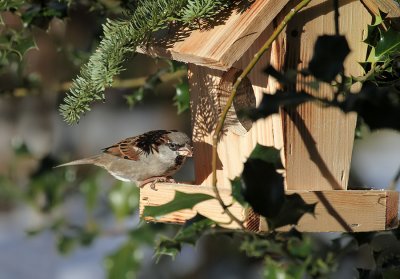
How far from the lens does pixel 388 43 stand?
1.94 metres

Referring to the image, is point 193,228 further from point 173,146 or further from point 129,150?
point 129,150

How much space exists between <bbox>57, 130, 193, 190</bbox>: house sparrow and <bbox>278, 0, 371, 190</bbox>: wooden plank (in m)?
0.45

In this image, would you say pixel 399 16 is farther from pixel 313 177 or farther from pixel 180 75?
pixel 180 75

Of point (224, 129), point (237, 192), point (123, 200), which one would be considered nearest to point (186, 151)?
point (224, 129)

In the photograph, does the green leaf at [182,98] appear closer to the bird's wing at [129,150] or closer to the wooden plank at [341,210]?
the bird's wing at [129,150]

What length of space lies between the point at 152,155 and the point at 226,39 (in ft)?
3.02

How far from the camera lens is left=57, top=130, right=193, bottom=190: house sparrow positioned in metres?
2.56

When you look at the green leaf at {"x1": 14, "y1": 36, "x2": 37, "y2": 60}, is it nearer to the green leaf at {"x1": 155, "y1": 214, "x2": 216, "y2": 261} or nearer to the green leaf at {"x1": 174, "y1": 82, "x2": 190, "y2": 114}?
the green leaf at {"x1": 174, "y1": 82, "x2": 190, "y2": 114}

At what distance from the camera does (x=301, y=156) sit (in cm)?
211

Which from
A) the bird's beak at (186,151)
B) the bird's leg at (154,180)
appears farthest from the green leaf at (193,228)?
the bird's beak at (186,151)

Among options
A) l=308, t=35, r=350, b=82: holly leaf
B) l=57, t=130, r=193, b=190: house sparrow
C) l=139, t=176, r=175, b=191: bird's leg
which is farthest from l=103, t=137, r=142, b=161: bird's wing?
l=308, t=35, r=350, b=82: holly leaf

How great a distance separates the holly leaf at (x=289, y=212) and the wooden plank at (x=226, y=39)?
1.16ft

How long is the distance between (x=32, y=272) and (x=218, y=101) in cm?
475

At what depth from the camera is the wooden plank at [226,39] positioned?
5.90 feet
